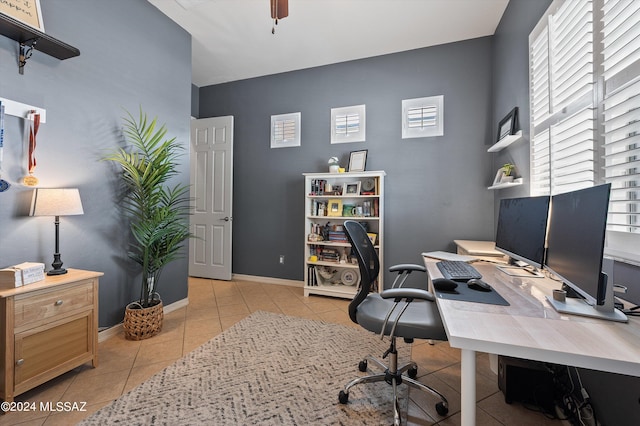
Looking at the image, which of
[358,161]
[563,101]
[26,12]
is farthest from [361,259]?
[26,12]

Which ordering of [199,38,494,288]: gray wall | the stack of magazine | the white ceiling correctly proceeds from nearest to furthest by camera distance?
1. the stack of magazine
2. the white ceiling
3. [199,38,494,288]: gray wall

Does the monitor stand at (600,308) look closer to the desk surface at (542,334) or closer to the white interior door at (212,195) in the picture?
the desk surface at (542,334)

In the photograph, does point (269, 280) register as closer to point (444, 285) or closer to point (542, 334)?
point (444, 285)

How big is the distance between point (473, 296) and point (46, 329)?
8.09ft

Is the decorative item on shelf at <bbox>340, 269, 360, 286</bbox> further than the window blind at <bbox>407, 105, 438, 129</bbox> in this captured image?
Yes

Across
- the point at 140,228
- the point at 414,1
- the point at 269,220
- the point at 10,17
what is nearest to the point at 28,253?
the point at 140,228

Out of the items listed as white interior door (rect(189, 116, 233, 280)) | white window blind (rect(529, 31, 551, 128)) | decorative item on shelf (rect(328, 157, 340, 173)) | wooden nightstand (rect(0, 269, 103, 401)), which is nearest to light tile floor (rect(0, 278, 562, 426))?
wooden nightstand (rect(0, 269, 103, 401))

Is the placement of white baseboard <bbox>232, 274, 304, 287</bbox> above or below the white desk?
below

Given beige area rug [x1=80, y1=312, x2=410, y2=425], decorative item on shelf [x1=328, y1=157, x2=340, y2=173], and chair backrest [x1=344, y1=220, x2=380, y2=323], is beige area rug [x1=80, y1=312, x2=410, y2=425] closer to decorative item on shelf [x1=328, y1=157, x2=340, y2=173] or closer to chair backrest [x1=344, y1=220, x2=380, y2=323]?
chair backrest [x1=344, y1=220, x2=380, y2=323]

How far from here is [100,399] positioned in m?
1.61

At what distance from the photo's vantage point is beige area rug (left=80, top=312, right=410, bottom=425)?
4.84 ft

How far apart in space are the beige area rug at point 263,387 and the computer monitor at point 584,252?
109 cm

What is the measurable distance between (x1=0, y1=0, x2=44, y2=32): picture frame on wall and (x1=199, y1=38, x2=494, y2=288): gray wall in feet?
8.22

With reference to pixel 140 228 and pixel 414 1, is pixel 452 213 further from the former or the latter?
pixel 140 228
